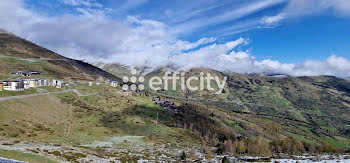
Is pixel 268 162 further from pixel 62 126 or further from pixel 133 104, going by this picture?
pixel 133 104

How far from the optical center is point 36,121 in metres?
80.8

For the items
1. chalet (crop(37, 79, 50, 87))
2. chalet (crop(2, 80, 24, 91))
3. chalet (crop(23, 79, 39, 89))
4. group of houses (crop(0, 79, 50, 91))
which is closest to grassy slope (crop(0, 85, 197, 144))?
chalet (crop(2, 80, 24, 91))

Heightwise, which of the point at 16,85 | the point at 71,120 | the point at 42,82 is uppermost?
the point at 42,82

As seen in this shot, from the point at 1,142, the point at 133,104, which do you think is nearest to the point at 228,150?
the point at 1,142

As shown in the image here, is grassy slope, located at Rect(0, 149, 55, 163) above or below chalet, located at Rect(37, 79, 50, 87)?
below

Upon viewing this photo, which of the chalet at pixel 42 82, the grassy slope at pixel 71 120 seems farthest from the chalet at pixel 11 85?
the chalet at pixel 42 82

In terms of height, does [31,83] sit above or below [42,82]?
below

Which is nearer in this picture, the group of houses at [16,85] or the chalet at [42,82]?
the group of houses at [16,85]

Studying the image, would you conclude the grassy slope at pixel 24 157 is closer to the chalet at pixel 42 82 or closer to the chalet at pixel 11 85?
the chalet at pixel 11 85

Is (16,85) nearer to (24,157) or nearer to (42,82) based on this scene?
(42,82)

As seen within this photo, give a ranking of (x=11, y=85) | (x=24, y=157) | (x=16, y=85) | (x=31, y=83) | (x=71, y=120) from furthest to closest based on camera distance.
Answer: (x=31, y=83) → (x=16, y=85) → (x=11, y=85) → (x=71, y=120) → (x=24, y=157)

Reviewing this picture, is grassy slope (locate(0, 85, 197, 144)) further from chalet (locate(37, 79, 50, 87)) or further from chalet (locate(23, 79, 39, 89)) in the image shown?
chalet (locate(37, 79, 50, 87))

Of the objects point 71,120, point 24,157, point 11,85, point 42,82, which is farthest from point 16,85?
point 24,157

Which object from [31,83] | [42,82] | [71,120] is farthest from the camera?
[42,82]
